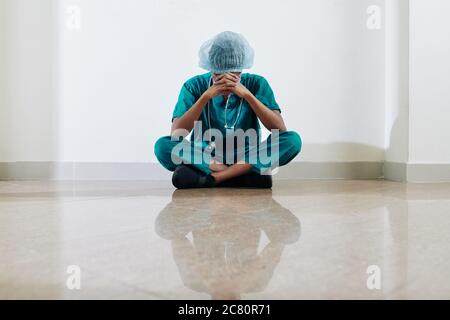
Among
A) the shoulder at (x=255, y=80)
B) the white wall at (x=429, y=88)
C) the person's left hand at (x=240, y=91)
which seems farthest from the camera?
the white wall at (x=429, y=88)

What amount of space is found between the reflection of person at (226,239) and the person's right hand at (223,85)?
1.48 ft

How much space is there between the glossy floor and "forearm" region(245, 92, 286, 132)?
45cm

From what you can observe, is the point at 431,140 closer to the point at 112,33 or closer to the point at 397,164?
the point at 397,164

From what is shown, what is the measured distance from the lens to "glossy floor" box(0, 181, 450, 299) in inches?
15.9

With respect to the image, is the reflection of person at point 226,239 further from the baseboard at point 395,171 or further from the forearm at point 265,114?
the baseboard at point 395,171

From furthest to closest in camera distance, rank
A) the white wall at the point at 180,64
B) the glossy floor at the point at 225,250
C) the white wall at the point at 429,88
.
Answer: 1. the white wall at the point at 180,64
2. the white wall at the point at 429,88
3. the glossy floor at the point at 225,250

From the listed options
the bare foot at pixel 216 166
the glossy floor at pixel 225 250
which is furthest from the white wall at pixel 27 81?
the glossy floor at pixel 225 250

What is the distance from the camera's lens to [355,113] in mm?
1916

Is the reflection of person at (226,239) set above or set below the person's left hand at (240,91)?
below

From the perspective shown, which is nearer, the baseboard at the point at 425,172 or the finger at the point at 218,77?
the finger at the point at 218,77

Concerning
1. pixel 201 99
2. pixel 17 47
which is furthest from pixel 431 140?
pixel 17 47

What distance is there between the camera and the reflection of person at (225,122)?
4.62 ft

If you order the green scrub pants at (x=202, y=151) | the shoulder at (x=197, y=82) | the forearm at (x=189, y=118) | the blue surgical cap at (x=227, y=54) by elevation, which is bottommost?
the green scrub pants at (x=202, y=151)

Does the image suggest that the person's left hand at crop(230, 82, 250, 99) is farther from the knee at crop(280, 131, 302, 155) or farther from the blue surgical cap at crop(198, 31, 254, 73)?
the knee at crop(280, 131, 302, 155)
